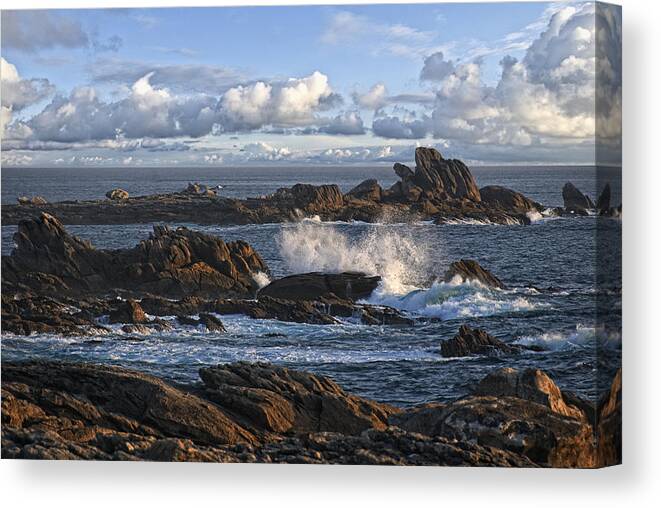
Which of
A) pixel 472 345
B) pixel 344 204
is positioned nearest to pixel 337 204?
pixel 344 204

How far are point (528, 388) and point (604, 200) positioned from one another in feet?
8.73

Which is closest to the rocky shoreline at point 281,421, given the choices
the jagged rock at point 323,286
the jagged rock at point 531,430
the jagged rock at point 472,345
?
the jagged rock at point 531,430

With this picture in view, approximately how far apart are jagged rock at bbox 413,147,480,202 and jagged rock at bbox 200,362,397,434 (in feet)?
10.1

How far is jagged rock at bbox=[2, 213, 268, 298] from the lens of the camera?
18.4 metres

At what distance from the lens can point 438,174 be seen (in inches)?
706

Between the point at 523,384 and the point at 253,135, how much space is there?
5225mm

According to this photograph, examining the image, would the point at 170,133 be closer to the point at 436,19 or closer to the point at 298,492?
the point at 436,19

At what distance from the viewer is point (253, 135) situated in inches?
730

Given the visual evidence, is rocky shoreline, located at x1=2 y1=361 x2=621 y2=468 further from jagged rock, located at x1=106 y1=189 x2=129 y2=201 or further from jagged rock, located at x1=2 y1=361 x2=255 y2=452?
jagged rock, located at x1=106 y1=189 x2=129 y2=201

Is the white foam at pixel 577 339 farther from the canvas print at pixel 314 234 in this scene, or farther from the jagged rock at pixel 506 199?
the jagged rock at pixel 506 199

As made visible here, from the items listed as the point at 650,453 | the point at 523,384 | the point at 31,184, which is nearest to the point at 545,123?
the point at 523,384

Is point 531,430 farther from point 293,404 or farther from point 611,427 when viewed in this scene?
point 293,404

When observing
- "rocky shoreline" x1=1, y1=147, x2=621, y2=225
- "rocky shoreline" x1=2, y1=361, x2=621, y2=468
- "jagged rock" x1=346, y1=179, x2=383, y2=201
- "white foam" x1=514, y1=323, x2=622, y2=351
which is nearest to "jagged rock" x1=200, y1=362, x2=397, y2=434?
"rocky shoreline" x1=2, y1=361, x2=621, y2=468

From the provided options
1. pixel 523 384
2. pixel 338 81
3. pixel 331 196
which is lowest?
pixel 523 384
